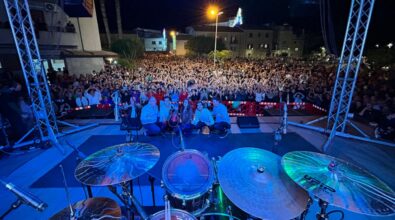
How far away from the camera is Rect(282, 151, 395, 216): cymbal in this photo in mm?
1685

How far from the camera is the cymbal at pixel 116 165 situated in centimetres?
207

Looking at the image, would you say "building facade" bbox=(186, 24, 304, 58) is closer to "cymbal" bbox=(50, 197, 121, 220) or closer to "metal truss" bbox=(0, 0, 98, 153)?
"metal truss" bbox=(0, 0, 98, 153)

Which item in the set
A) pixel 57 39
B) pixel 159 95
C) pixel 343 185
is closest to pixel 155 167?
pixel 343 185

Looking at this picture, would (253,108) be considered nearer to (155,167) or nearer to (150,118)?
(150,118)

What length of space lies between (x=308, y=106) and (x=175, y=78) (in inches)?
318

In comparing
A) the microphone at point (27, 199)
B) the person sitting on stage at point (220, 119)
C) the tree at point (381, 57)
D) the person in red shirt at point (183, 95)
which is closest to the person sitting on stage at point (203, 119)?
the person sitting on stage at point (220, 119)

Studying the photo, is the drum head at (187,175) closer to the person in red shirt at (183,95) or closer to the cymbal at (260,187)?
the cymbal at (260,187)

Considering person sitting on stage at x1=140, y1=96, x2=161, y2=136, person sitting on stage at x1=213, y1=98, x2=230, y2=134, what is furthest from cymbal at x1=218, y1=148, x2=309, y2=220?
person sitting on stage at x1=140, y1=96, x2=161, y2=136

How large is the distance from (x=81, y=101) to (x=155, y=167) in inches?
240

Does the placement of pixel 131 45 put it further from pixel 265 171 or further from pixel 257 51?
pixel 257 51

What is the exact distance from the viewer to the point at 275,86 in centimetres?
1088

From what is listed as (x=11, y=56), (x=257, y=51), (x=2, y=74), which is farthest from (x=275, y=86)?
(x=257, y=51)

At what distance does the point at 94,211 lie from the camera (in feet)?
5.96

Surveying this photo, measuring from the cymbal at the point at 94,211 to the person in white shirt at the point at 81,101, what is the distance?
7.97 m
